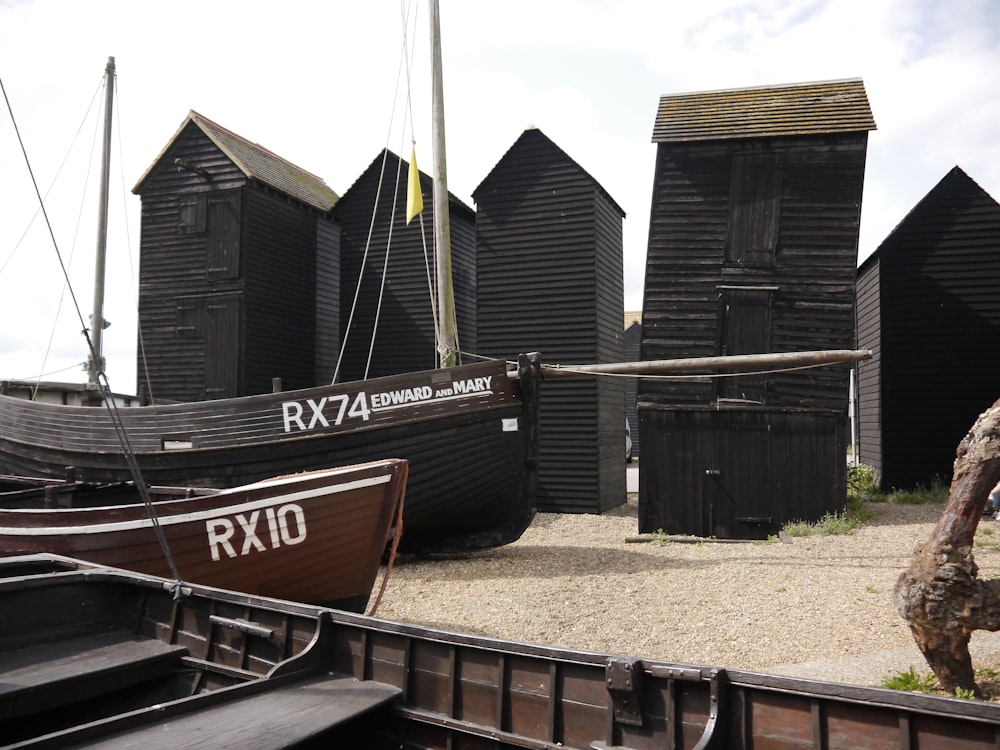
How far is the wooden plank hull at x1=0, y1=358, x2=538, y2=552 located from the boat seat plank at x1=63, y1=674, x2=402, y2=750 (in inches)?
248

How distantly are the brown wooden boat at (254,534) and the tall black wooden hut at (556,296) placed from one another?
937 cm

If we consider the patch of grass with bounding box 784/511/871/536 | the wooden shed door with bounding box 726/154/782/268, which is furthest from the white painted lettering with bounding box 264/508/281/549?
the wooden shed door with bounding box 726/154/782/268

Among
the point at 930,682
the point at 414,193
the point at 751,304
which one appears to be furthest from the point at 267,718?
the point at 751,304

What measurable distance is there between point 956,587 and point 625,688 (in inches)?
124

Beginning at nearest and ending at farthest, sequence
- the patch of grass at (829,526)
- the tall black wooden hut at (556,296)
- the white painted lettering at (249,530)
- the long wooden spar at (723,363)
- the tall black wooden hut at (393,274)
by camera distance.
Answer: the white painted lettering at (249,530) < the long wooden spar at (723,363) < the patch of grass at (829,526) < the tall black wooden hut at (556,296) < the tall black wooden hut at (393,274)

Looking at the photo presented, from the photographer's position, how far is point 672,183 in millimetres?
14797

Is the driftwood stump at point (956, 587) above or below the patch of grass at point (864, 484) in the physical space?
above

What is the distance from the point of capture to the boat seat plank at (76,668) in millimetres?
3910

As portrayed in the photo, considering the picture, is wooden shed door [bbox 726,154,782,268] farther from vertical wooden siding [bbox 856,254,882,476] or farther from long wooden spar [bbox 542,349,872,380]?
long wooden spar [bbox 542,349,872,380]

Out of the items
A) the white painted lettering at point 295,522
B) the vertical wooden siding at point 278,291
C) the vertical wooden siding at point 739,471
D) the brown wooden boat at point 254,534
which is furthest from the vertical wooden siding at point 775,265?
the vertical wooden siding at point 278,291

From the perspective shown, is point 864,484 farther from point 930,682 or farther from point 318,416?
point 318,416

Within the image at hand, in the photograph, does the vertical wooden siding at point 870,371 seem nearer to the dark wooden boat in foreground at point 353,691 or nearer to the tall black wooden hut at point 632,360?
the tall black wooden hut at point 632,360

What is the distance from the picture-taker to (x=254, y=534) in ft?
22.8

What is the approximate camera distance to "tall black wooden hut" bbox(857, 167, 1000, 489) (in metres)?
16.3
